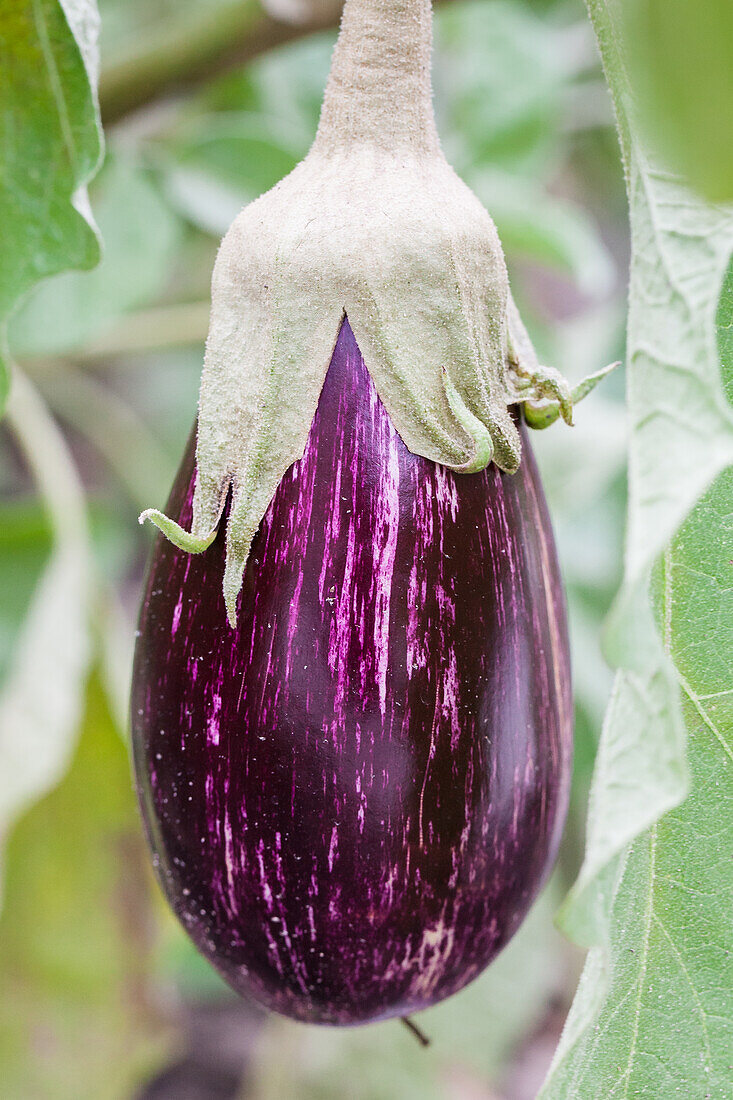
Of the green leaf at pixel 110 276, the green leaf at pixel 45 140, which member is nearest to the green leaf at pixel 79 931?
the green leaf at pixel 110 276

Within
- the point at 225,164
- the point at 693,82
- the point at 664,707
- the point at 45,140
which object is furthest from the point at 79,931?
the point at 693,82

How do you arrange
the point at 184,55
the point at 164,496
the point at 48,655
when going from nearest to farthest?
the point at 184,55
the point at 48,655
the point at 164,496

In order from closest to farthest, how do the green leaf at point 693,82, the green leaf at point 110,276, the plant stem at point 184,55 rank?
the green leaf at point 693,82 < the plant stem at point 184,55 < the green leaf at point 110,276

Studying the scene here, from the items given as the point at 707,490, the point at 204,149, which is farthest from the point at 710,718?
the point at 204,149

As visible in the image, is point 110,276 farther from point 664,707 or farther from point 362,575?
point 664,707

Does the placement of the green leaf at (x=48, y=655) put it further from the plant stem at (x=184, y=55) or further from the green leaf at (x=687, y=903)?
the green leaf at (x=687, y=903)

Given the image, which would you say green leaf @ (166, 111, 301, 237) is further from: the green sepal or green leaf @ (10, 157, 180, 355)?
the green sepal

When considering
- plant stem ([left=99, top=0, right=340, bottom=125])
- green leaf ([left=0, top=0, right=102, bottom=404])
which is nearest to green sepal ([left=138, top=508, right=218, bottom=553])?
green leaf ([left=0, top=0, right=102, bottom=404])
